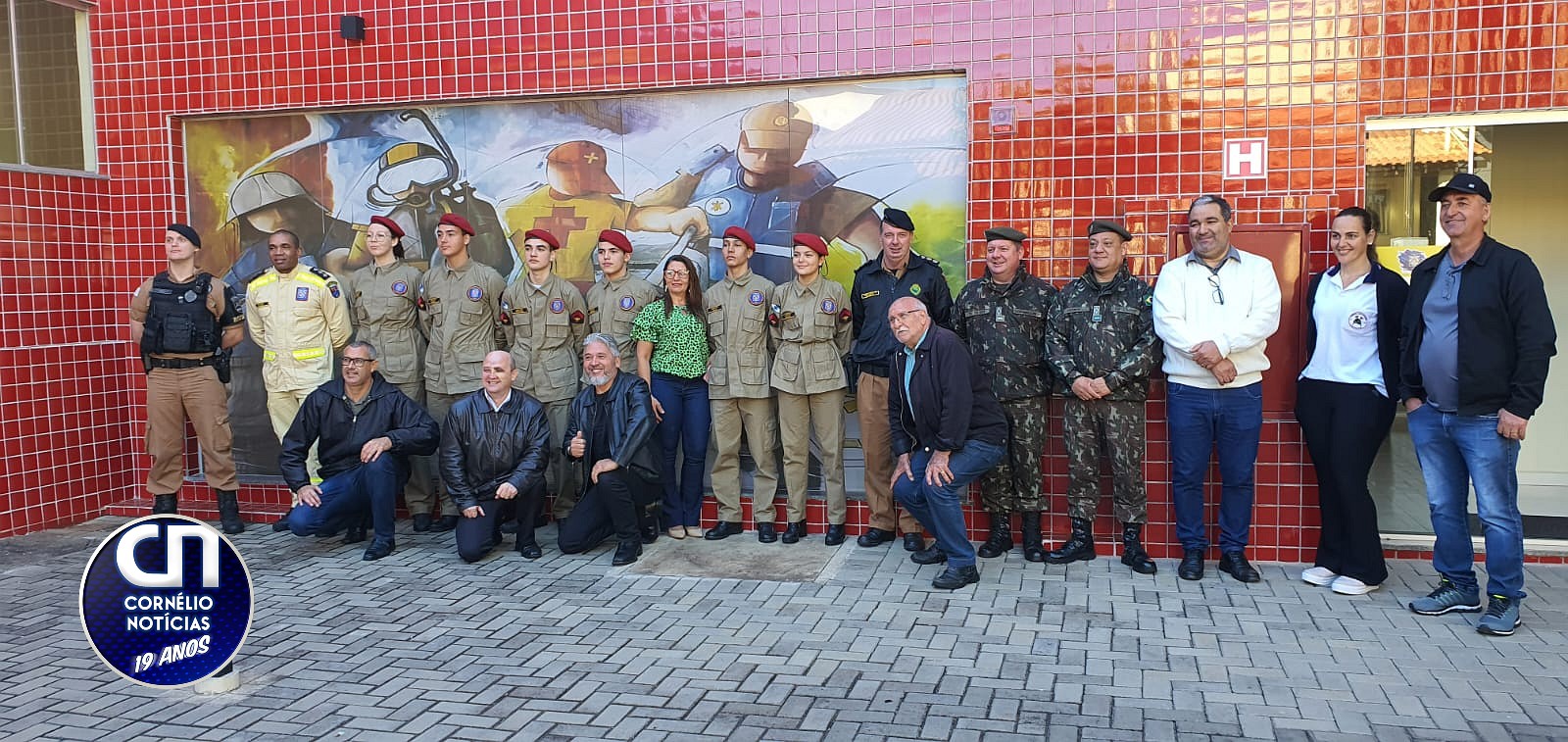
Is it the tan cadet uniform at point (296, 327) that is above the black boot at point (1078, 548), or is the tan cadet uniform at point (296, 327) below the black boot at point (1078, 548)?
above

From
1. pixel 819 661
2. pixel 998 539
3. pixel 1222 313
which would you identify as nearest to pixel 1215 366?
pixel 1222 313

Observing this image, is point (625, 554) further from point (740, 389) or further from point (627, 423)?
point (740, 389)

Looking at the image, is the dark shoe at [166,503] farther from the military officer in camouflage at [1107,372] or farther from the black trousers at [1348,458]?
the black trousers at [1348,458]

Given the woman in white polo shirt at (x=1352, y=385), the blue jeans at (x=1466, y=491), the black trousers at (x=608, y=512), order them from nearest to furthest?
the blue jeans at (x=1466, y=491)
the woman in white polo shirt at (x=1352, y=385)
the black trousers at (x=608, y=512)

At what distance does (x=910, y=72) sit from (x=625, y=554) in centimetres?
336

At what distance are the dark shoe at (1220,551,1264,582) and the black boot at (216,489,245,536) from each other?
6.22 m

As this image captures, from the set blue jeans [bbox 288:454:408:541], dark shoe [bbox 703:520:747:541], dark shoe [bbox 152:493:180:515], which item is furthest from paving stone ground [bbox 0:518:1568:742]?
dark shoe [bbox 152:493:180:515]

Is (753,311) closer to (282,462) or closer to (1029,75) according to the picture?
(1029,75)

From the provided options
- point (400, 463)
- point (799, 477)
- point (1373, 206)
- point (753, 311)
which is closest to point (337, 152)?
point (400, 463)

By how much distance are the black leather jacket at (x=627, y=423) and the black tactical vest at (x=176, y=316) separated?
8.86 ft

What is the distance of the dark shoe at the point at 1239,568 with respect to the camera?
5848mm

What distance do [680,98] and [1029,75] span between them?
2.26m

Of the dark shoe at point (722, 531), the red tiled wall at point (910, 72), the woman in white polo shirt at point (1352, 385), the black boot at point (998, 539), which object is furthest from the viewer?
the dark shoe at point (722, 531)

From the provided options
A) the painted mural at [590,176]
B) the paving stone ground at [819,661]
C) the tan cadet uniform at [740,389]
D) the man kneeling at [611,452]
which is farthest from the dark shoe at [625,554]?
the painted mural at [590,176]
